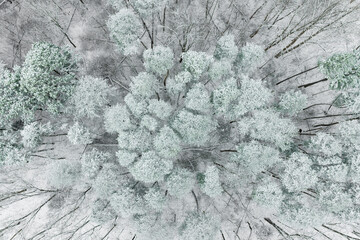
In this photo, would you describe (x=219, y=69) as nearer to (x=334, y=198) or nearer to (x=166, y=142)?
(x=166, y=142)

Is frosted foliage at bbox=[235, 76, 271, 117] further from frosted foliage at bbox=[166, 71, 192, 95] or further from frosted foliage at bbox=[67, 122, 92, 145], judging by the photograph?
frosted foliage at bbox=[67, 122, 92, 145]

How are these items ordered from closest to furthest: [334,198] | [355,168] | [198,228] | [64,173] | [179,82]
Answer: [355,168] → [334,198] → [179,82] → [64,173] → [198,228]

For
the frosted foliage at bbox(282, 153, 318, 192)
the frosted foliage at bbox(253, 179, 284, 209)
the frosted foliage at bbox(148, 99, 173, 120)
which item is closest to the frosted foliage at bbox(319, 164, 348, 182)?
the frosted foliage at bbox(282, 153, 318, 192)

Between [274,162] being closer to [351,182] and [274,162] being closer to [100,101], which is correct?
[351,182]

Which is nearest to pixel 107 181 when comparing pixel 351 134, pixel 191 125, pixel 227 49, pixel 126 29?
pixel 191 125

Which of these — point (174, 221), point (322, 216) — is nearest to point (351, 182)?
point (322, 216)

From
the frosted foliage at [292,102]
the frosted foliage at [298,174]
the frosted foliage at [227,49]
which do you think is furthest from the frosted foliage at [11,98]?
the frosted foliage at [298,174]

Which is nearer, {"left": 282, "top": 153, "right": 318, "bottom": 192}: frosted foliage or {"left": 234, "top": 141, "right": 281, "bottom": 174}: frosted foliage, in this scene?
{"left": 282, "top": 153, "right": 318, "bottom": 192}: frosted foliage
